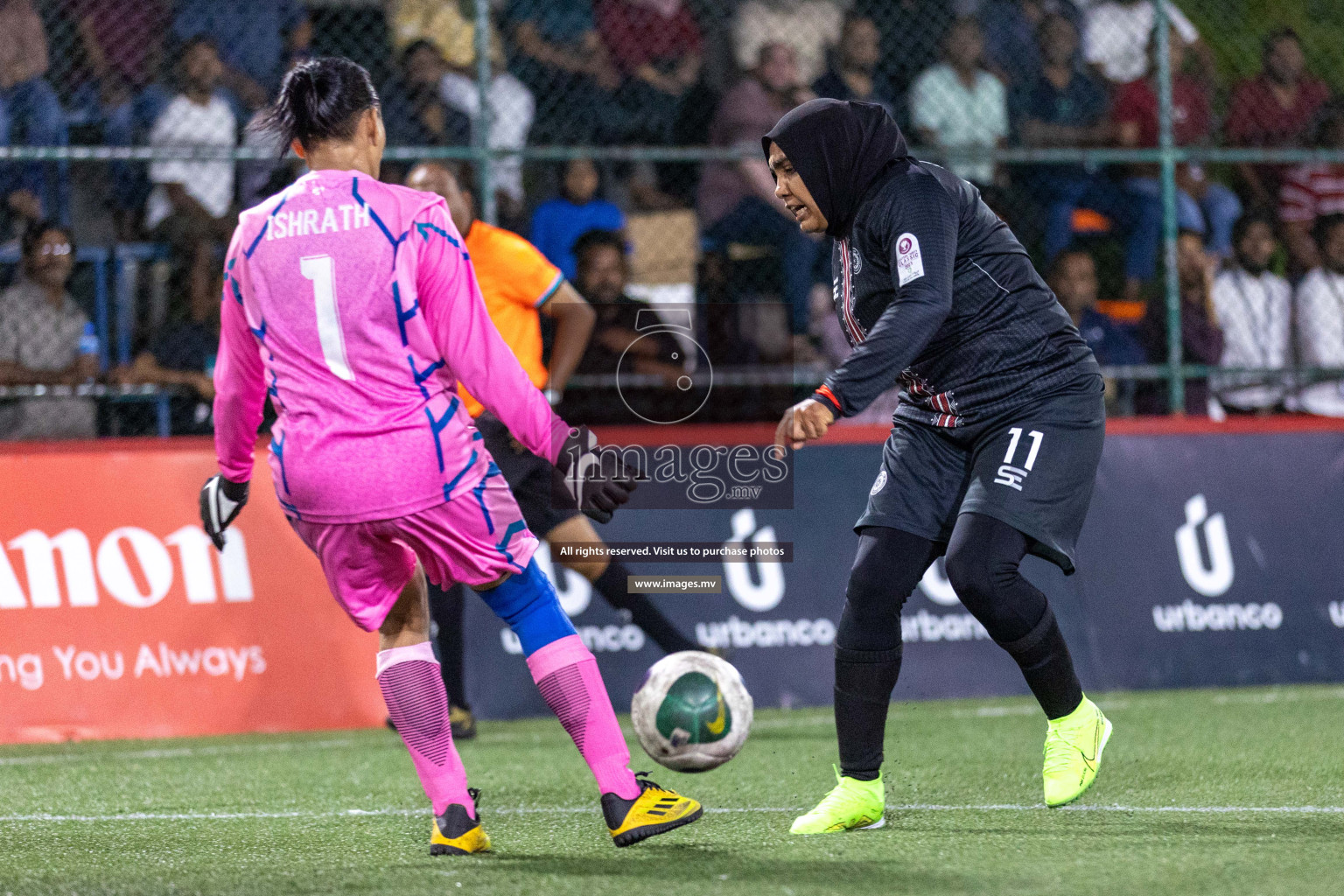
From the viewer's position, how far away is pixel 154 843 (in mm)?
4207

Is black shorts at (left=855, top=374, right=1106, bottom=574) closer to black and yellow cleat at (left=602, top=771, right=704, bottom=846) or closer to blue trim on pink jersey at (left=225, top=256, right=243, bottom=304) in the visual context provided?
black and yellow cleat at (left=602, top=771, right=704, bottom=846)

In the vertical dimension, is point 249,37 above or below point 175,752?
above

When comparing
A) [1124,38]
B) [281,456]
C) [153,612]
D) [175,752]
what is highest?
[1124,38]

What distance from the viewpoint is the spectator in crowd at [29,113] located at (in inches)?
328

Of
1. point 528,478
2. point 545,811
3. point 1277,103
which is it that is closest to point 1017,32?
point 1277,103

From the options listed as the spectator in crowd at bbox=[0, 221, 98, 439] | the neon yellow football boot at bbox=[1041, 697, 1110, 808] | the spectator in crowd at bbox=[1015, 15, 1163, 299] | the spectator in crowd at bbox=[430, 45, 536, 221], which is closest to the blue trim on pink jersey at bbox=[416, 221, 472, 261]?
the neon yellow football boot at bbox=[1041, 697, 1110, 808]

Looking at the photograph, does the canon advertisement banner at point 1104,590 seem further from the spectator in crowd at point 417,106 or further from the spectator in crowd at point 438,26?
the spectator in crowd at point 438,26

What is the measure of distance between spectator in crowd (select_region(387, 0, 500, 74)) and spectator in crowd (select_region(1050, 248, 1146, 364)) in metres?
3.69

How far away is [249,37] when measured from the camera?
9.14 metres

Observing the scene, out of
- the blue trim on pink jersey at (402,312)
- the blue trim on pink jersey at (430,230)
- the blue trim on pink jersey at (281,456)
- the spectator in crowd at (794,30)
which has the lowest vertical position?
the blue trim on pink jersey at (281,456)

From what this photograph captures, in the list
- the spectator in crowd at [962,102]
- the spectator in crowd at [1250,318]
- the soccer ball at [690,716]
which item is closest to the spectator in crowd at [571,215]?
the spectator in crowd at [962,102]

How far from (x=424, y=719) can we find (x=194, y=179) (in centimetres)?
552

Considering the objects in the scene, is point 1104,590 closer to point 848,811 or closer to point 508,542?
point 848,811

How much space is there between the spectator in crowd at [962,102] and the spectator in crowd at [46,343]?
5.02 m
